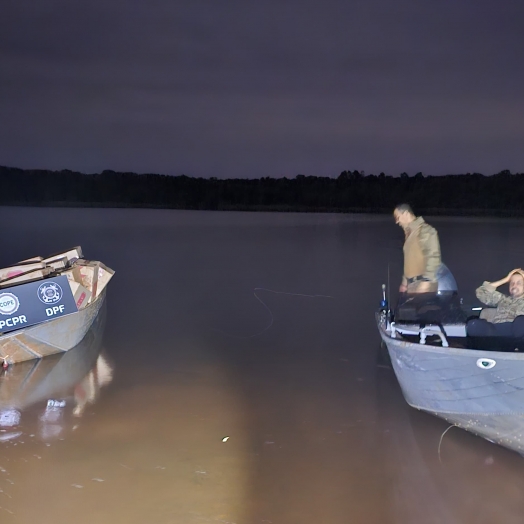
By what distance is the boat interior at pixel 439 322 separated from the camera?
504 cm

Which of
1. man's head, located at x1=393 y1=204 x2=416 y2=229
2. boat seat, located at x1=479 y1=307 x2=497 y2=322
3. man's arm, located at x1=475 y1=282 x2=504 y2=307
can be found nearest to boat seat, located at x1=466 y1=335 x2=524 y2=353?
boat seat, located at x1=479 y1=307 x2=497 y2=322

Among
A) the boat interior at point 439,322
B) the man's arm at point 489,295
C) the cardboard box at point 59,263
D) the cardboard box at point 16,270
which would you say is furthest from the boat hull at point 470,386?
the cardboard box at point 59,263

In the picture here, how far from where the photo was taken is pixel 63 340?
7.64m

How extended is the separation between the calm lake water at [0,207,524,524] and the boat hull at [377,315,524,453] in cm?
20

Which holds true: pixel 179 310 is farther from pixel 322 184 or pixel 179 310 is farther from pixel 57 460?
pixel 322 184

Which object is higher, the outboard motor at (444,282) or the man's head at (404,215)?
the man's head at (404,215)

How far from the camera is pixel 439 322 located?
546 centimetres

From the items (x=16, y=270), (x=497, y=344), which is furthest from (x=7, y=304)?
(x=497, y=344)

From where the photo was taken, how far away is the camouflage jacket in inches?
205

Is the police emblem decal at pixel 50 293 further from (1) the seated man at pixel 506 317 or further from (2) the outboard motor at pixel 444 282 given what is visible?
(1) the seated man at pixel 506 317

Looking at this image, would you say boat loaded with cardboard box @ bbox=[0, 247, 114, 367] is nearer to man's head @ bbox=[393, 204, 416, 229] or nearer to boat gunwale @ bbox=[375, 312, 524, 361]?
man's head @ bbox=[393, 204, 416, 229]

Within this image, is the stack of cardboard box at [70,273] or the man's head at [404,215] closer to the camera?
the man's head at [404,215]

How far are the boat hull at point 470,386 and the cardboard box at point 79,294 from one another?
12.0 ft

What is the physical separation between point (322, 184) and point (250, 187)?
9.60 m
